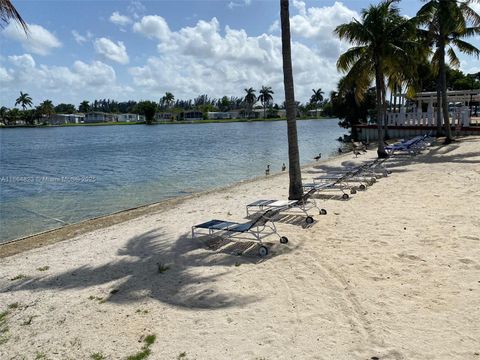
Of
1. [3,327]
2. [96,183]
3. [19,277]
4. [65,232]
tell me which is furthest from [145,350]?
[96,183]

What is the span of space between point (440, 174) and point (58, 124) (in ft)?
633

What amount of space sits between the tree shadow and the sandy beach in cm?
3

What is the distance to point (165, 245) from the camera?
9180 mm

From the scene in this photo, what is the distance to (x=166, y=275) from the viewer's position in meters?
7.30

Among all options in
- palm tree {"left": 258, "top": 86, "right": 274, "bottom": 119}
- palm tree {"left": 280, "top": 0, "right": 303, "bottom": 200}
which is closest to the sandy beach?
palm tree {"left": 280, "top": 0, "right": 303, "bottom": 200}

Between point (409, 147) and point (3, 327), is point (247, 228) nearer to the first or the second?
point (3, 327)

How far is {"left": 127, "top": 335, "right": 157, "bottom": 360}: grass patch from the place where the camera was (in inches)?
190

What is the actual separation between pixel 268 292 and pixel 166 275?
6.55ft

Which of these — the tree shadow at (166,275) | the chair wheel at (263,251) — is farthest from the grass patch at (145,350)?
the chair wheel at (263,251)

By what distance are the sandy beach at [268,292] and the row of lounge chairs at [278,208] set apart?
322 mm

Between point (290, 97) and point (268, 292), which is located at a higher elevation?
point (290, 97)

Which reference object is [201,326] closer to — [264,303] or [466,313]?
[264,303]

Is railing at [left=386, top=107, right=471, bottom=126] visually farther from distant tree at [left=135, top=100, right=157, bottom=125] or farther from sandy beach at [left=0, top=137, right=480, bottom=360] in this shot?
distant tree at [left=135, top=100, right=157, bottom=125]

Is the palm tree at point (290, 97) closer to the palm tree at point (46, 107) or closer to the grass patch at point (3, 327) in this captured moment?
the grass patch at point (3, 327)
